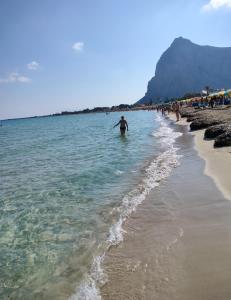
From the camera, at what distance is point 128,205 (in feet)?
24.1

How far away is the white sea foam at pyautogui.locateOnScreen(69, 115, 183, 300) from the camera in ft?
13.2

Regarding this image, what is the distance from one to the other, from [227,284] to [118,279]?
1348mm

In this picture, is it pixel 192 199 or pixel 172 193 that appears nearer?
pixel 192 199

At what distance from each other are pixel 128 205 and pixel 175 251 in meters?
2.76

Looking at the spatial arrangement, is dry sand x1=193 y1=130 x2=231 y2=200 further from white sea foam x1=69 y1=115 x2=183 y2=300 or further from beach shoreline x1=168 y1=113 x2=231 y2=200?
white sea foam x1=69 y1=115 x2=183 y2=300

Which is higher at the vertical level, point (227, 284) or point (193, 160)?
point (227, 284)

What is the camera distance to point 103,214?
6.95m

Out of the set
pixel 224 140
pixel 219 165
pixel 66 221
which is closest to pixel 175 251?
pixel 66 221

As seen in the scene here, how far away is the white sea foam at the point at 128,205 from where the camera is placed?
4.03 m

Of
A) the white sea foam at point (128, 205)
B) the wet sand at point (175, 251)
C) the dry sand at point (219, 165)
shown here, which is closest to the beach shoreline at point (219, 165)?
the dry sand at point (219, 165)

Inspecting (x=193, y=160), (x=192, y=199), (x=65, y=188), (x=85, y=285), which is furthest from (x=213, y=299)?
(x=193, y=160)

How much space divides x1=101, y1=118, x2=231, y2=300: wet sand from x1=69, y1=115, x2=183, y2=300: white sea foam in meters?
0.13

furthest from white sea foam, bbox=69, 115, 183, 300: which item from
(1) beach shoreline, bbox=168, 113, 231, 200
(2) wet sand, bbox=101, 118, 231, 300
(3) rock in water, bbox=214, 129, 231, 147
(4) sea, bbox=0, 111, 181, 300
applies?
(3) rock in water, bbox=214, 129, 231, 147

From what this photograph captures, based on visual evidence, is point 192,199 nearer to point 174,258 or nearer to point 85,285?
point 174,258
